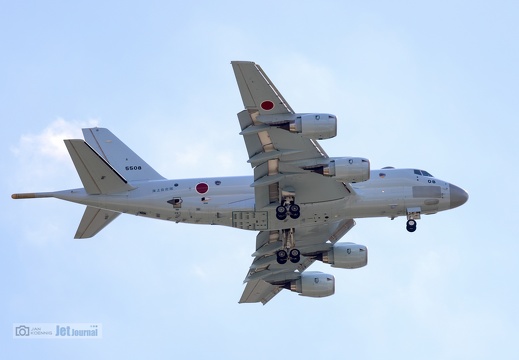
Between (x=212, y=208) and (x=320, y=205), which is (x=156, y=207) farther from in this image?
(x=320, y=205)

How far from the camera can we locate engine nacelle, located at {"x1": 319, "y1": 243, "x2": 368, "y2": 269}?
65.8 meters

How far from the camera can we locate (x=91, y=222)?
61219 millimetres

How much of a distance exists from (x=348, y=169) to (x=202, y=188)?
8.98m

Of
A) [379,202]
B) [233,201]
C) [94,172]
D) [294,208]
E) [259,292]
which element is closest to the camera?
[94,172]

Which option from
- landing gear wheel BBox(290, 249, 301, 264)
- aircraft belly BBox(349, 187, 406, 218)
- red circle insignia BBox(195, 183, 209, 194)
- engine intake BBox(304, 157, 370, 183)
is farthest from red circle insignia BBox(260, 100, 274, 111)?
landing gear wheel BBox(290, 249, 301, 264)

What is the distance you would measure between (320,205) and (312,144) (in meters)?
4.52

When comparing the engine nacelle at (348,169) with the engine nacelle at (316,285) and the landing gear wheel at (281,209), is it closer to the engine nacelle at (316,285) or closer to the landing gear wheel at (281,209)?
the landing gear wheel at (281,209)

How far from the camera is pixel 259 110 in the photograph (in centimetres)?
5388

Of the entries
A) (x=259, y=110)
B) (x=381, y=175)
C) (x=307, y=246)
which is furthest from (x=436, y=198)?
(x=259, y=110)

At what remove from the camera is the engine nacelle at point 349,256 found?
2589 inches

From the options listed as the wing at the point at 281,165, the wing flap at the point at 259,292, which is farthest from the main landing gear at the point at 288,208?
the wing flap at the point at 259,292

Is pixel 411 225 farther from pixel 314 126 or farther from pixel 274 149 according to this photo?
pixel 314 126

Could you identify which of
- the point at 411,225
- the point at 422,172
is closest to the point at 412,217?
the point at 411,225

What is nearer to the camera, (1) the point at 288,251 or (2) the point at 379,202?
(2) the point at 379,202
